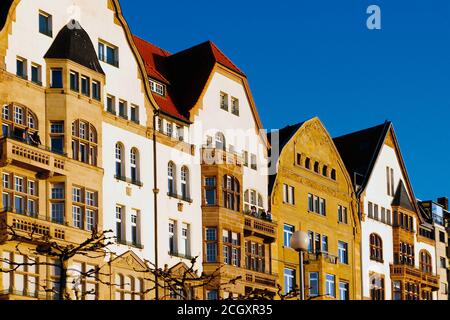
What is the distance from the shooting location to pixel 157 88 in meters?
58.3

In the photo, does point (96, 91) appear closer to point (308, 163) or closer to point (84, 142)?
point (84, 142)

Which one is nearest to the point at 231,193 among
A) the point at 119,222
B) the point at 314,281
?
the point at 119,222

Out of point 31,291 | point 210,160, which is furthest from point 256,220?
point 31,291

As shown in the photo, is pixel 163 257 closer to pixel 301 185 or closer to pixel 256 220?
pixel 256 220

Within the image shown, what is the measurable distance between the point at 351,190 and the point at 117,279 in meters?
26.9

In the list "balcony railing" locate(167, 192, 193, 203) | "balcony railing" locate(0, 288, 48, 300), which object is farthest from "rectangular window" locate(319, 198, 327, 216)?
"balcony railing" locate(0, 288, 48, 300)

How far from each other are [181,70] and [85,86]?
11696mm

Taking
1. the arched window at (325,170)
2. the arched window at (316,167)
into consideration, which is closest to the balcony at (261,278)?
the arched window at (316,167)

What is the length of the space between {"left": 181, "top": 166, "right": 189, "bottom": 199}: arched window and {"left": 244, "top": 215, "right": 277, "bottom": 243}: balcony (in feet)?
15.6

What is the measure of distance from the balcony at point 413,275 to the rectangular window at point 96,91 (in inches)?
1305

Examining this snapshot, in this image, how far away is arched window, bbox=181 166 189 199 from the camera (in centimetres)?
5728

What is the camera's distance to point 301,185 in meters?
68.2

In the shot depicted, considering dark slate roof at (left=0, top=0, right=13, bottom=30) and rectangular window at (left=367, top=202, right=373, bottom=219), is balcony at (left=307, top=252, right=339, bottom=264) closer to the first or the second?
rectangular window at (left=367, top=202, right=373, bottom=219)

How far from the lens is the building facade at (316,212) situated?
215 feet
